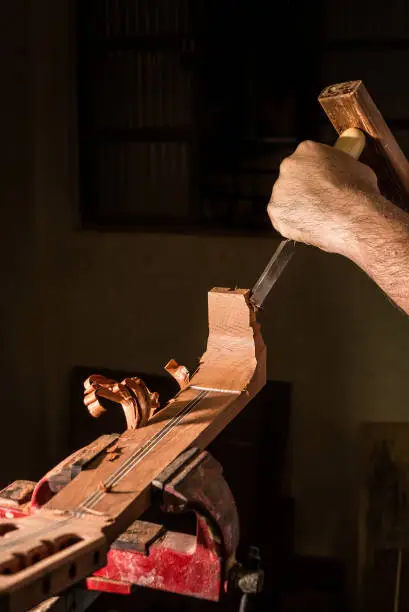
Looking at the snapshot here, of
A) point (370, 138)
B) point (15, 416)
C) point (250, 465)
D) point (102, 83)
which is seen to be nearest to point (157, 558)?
point (370, 138)

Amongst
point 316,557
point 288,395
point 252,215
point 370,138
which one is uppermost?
point 370,138

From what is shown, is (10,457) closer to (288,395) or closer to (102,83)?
(288,395)

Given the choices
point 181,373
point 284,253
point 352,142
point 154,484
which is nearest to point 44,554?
point 154,484

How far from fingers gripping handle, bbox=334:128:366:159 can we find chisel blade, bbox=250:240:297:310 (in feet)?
0.59

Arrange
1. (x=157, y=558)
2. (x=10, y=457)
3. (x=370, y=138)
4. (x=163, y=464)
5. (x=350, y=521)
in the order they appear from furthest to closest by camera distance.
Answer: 1. (x=10, y=457)
2. (x=350, y=521)
3. (x=370, y=138)
4. (x=157, y=558)
5. (x=163, y=464)

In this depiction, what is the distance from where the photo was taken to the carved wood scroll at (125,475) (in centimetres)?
95

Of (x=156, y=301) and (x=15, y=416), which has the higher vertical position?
(x=156, y=301)

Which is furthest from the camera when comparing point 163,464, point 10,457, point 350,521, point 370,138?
point 10,457

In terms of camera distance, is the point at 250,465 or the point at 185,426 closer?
the point at 185,426

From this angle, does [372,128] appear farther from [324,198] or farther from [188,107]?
[188,107]

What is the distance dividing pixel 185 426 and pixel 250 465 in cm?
162

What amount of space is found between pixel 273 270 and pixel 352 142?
260mm

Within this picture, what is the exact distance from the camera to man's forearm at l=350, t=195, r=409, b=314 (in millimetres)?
1321

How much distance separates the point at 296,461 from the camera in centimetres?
292
